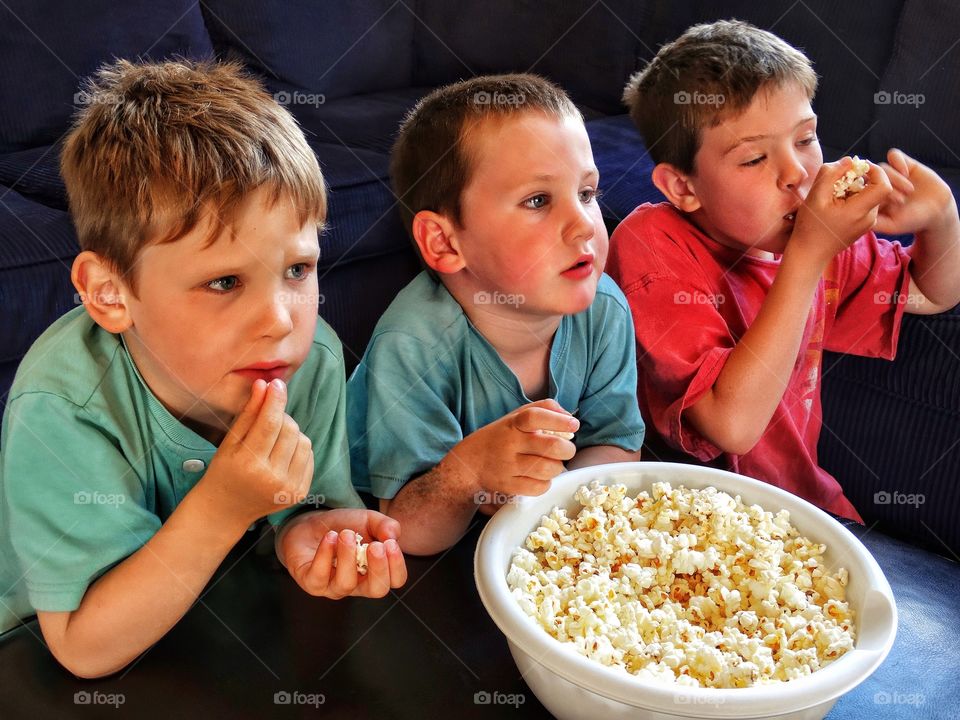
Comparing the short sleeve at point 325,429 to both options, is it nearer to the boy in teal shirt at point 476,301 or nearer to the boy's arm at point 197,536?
the boy in teal shirt at point 476,301

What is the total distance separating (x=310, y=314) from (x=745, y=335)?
0.64 meters

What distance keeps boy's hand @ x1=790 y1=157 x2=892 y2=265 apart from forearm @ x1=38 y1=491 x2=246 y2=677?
0.82 meters

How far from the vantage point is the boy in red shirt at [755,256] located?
50.3 inches

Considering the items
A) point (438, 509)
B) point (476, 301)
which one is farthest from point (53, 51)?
point (438, 509)

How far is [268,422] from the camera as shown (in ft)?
2.79

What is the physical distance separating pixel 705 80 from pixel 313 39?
1537mm

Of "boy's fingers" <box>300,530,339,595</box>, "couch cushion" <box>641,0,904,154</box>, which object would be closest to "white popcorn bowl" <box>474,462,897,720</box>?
"boy's fingers" <box>300,530,339,595</box>

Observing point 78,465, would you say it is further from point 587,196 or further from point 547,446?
point 587,196

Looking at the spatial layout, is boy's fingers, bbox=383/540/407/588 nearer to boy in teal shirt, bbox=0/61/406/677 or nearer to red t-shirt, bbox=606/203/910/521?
boy in teal shirt, bbox=0/61/406/677

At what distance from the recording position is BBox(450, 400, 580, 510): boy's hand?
0.94 metres

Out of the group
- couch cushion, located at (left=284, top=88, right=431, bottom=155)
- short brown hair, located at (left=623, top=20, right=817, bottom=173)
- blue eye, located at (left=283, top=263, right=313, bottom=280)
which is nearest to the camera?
blue eye, located at (left=283, top=263, right=313, bottom=280)

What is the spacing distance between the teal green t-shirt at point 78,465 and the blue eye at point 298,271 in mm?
193

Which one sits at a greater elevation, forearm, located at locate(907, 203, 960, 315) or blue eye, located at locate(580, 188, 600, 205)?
blue eye, located at locate(580, 188, 600, 205)

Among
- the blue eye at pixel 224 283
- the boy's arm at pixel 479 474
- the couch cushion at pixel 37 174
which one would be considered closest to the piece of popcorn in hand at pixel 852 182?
the boy's arm at pixel 479 474
